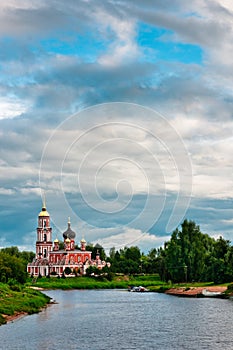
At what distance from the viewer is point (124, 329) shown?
54.9 metres

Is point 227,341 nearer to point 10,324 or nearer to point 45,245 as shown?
point 10,324

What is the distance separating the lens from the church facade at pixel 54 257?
179875mm

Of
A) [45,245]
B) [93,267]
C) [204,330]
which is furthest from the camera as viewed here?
[45,245]

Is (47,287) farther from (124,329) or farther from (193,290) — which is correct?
(124,329)

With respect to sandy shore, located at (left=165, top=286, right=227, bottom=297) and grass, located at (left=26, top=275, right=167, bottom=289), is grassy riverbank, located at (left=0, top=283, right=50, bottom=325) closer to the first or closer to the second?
sandy shore, located at (left=165, top=286, right=227, bottom=297)

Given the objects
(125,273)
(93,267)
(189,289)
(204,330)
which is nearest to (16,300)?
(204,330)

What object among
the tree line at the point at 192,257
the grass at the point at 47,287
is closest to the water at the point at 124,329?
the grass at the point at 47,287

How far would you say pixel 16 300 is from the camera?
234 ft

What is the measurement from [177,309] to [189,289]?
106 feet

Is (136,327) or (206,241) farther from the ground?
(206,241)

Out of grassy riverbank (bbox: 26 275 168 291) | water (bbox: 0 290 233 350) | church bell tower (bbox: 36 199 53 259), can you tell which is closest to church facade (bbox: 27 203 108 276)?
church bell tower (bbox: 36 199 53 259)

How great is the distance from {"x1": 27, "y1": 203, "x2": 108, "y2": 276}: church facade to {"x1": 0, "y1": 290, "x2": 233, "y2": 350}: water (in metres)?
103

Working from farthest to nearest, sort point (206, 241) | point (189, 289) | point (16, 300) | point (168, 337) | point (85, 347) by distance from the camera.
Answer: point (206, 241) < point (189, 289) < point (16, 300) < point (168, 337) < point (85, 347)

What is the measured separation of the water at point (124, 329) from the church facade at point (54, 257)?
103m
